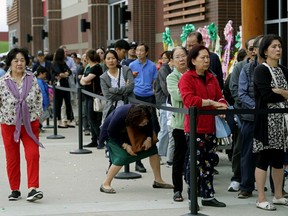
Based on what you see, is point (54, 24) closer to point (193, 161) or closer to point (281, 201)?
point (281, 201)

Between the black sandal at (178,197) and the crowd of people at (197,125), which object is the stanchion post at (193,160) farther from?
the black sandal at (178,197)

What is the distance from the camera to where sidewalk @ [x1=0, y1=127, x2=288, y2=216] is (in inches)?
328

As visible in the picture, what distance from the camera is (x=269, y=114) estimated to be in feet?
26.9

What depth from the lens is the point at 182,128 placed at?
8.84 m

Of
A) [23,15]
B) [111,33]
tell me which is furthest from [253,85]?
[23,15]

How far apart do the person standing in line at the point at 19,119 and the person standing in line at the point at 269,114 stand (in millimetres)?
2644

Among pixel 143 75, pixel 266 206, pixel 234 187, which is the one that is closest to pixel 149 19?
pixel 143 75

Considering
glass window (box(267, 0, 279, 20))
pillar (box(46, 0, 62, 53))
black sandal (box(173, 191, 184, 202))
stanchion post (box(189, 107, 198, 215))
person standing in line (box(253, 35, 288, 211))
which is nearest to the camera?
stanchion post (box(189, 107, 198, 215))

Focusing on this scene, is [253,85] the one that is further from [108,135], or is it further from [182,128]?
[108,135]

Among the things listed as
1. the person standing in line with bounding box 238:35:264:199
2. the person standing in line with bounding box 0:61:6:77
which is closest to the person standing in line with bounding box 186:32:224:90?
the person standing in line with bounding box 238:35:264:199

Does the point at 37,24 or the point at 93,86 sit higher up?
the point at 37,24

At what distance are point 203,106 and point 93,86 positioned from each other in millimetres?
6491

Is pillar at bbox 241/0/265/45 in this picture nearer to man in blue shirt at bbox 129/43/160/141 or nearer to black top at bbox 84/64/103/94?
man in blue shirt at bbox 129/43/160/141

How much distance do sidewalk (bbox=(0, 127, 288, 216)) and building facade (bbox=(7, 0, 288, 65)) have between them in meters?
3.65
